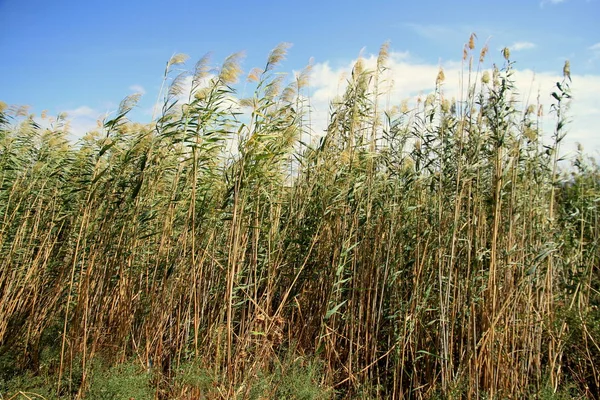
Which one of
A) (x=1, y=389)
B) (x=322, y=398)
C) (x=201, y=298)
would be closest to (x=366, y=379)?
(x=322, y=398)

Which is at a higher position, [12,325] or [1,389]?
→ [12,325]

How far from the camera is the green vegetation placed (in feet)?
12.6

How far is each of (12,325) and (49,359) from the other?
86 cm

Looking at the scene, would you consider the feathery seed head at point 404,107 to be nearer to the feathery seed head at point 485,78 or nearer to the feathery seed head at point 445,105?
the feathery seed head at point 445,105

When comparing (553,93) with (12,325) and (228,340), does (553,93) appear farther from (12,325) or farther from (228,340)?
(12,325)

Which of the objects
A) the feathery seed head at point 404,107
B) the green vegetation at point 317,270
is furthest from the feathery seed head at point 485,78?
the feathery seed head at point 404,107

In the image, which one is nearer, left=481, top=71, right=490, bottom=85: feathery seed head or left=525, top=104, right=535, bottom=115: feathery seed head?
left=481, top=71, right=490, bottom=85: feathery seed head

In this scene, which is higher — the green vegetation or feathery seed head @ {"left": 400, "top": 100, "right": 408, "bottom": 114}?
feathery seed head @ {"left": 400, "top": 100, "right": 408, "bottom": 114}

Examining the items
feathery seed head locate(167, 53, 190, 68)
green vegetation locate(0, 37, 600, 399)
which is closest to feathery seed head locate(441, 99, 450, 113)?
green vegetation locate(0, 37, 600, 399)

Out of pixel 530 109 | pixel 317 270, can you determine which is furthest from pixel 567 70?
pixel 317 270

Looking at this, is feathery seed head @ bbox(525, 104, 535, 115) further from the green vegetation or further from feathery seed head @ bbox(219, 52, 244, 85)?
feathery seed head @ bbox(219, 52, 244, 85)

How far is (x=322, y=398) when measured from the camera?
3.79 m

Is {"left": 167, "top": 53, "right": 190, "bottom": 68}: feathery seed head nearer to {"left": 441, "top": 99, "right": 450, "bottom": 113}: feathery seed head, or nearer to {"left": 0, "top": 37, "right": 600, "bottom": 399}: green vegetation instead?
{"left": 0, "top": 37, "right": 600, "bottom": 399}: green vegetation

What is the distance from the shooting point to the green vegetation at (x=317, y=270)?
3.85 m
